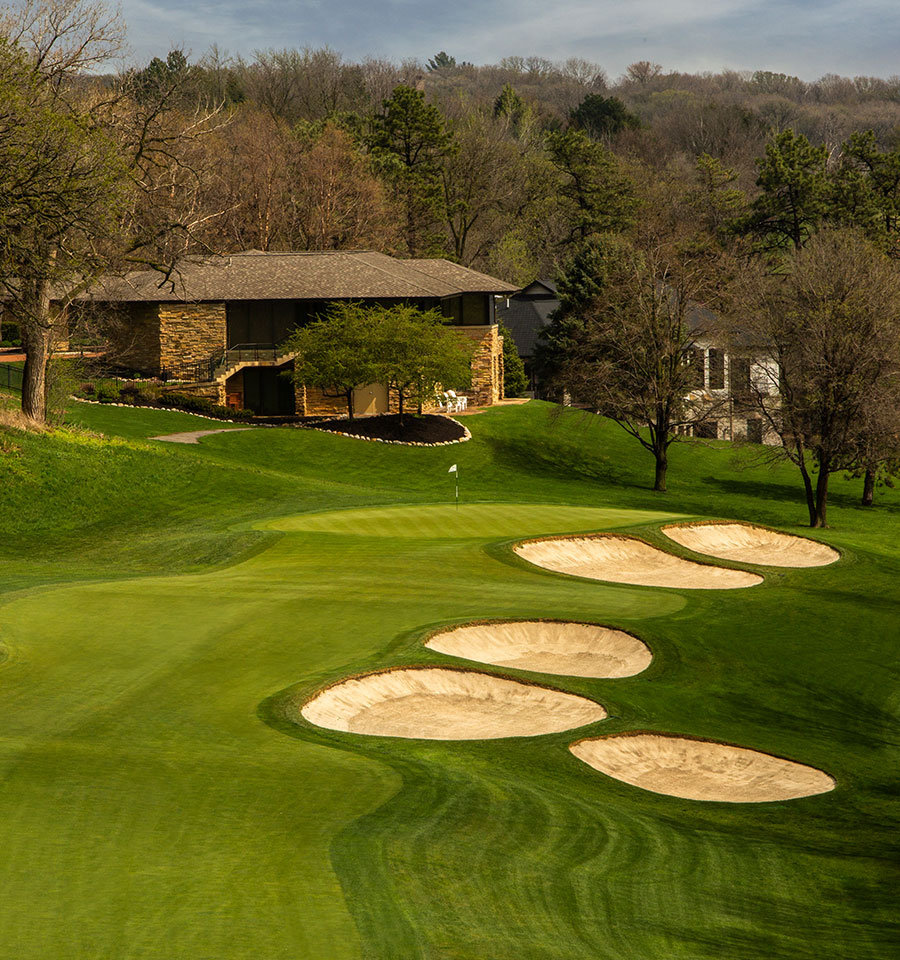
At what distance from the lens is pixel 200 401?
2352 inches

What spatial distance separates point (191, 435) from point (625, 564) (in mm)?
29651

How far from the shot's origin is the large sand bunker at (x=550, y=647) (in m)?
18.8

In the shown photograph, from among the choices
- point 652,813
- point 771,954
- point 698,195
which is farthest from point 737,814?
point 698,195

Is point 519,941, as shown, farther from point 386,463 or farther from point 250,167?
point 250,167

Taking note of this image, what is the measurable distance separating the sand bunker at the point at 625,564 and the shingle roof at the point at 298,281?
122 ft

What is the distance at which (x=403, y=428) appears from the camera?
56.5 metres

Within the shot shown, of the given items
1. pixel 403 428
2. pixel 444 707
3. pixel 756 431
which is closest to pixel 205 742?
pixel 444 707

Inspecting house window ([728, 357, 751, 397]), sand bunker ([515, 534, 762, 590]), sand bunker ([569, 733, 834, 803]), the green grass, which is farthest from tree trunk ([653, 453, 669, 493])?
sand bunker ([569, 733, 834, 803])

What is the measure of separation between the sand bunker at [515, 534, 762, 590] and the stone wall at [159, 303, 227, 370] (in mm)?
40553

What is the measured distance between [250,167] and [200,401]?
31887 mm

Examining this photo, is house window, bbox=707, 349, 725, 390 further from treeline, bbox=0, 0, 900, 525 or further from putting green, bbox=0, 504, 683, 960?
putting green, bbox=0, 504, 683, 960

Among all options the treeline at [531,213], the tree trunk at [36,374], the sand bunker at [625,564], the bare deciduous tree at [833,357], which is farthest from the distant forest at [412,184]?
the sand bunker at [625,564]

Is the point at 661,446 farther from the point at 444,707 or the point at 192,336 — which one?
the point at 444,707

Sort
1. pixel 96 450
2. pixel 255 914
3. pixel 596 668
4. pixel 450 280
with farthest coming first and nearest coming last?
pixel 450 280, pixel 96 450, pixel 596 668, pixel 255 914
